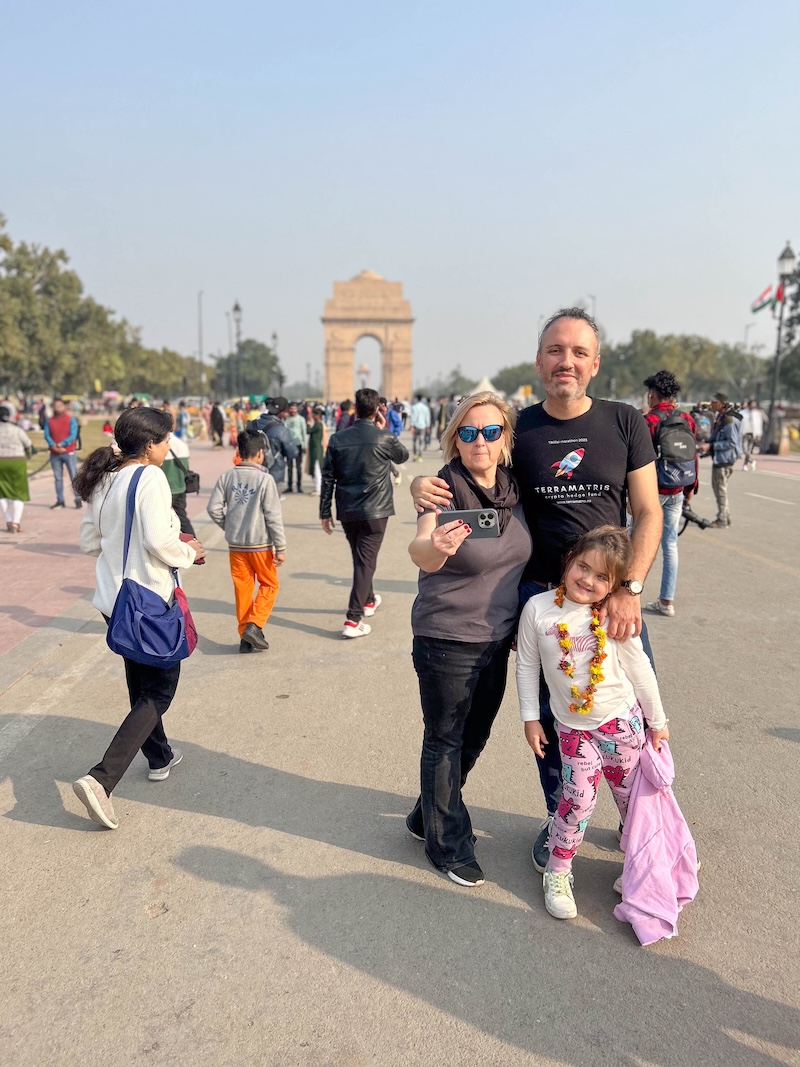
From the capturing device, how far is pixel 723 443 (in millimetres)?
10836

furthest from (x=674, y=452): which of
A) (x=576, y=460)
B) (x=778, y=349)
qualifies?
(x=778, y=349)

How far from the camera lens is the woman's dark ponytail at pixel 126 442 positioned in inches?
142

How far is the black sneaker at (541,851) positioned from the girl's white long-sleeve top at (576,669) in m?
0.58

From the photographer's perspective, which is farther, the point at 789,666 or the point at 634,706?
the point at 789,666

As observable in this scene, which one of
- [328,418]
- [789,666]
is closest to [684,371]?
[328,418]

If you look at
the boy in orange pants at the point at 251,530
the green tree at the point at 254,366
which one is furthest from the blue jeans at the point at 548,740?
the green tree at the point at 254,366

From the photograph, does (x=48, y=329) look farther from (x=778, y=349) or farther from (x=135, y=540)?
(x=135, y=540)

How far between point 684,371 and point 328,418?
43.4 meters

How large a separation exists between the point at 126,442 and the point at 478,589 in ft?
5.86

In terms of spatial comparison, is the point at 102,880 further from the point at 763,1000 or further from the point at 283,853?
the point at 763,1000

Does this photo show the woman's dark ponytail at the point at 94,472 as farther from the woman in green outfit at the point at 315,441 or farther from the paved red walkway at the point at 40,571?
the woman in green outfit at the point at 315,441

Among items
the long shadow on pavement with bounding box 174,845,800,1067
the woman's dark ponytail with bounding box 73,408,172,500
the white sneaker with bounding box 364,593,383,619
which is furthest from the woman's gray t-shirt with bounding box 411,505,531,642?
the white sneaker with bounding box 364,593,383,619

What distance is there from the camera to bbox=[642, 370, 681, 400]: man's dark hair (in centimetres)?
664

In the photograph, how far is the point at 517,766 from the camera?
159 inches
